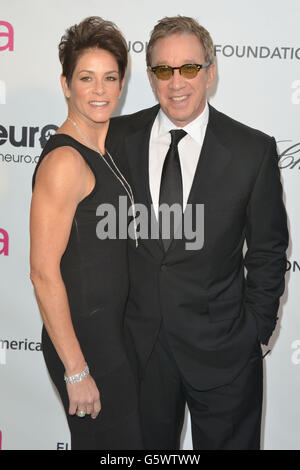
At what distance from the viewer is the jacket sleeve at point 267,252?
2.27 m

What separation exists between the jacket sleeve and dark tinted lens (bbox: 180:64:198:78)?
0.42 meters

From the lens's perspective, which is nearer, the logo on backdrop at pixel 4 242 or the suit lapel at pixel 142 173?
the suit lapel at pixel 142 173

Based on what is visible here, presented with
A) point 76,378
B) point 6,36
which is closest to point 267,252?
point 76,378

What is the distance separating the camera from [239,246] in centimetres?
232

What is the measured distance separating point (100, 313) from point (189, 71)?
102cm

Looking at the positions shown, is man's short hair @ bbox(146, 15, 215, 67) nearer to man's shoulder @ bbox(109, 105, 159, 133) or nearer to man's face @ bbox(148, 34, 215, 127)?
man's face @ bbox(148, 34, 215, 127)

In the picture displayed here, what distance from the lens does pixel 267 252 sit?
2.38 m

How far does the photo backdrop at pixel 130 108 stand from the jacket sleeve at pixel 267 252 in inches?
23.6

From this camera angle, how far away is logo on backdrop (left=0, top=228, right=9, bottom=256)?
305cm

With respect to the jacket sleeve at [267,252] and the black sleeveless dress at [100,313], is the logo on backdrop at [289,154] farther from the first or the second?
the black sleeveless dress at [100,313]

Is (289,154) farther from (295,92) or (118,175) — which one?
(118,175)

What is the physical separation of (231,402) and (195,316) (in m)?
0.42

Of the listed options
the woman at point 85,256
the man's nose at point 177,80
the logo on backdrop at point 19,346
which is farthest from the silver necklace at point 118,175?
the logo on backdrop at point 19,346

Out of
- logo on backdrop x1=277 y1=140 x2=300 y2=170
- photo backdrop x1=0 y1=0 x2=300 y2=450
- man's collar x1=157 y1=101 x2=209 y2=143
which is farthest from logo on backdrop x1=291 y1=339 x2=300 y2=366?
man's collar x1=157 y1=101 x2=209 y2=143
